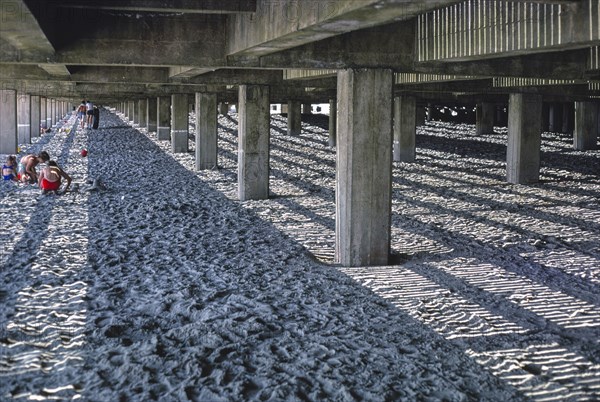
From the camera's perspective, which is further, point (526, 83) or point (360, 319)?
point (526, 83)

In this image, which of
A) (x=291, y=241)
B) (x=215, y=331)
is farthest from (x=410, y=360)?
(x=291, y=241)

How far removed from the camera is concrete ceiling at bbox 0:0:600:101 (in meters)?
7.35

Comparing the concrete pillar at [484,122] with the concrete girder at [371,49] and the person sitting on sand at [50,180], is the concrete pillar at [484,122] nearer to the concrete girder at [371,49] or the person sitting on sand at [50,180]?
the person sitting on sand at [50,180]

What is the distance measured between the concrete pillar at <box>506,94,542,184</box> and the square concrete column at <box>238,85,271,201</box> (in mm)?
8643

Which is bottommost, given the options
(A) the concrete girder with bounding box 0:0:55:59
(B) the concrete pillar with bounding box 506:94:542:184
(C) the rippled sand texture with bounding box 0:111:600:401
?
(C) the rippled sand texture with bounding box 0:111:600:401

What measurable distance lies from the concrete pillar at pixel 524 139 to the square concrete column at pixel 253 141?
28.4 ft

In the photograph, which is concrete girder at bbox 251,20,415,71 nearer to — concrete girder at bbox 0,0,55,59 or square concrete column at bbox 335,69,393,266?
square concrete column at bbox 335,69,393,266

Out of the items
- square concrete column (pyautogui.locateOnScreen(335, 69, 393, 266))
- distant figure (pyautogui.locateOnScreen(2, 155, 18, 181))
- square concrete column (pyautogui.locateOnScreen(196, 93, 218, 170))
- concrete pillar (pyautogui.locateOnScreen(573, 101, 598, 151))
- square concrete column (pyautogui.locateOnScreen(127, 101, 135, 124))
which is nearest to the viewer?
square concrete column (pyautogui.locateOnScreen(335, 69, 393, 266))

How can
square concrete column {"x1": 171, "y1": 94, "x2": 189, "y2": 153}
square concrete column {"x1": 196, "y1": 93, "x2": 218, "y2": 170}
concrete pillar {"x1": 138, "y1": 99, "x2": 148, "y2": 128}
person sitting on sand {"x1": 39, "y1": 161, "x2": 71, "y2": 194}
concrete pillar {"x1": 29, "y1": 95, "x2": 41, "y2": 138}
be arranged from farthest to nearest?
concrete pillar {"x1": 138, "y1": 99, "x2": 148, "y2": 128}
concrete pillar {"x1": 29, "y1": 95, "x2": 41, "y2": 138}
square concrete column {"x1": 171, "y1": 94, "x2": 189, "y2": 153}
square concrete column {"x1": 196, "y1": 93, "x2": 218, "y2": 170}
person sitting on sand {"x1": 39, "y1": 161, "x2": 71, "y2": 194}

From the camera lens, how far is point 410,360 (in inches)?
287

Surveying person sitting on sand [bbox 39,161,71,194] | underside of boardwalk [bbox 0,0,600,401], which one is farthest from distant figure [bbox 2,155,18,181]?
person sitting on sand [bbox 39,161,71,194]

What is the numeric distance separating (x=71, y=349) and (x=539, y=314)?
5.47 metres

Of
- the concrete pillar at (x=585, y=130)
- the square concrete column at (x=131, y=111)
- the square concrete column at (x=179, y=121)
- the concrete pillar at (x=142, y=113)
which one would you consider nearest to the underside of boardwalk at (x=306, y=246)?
the square concrete column at (x=179, y=121)

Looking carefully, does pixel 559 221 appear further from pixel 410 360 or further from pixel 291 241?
pixel 410 360
